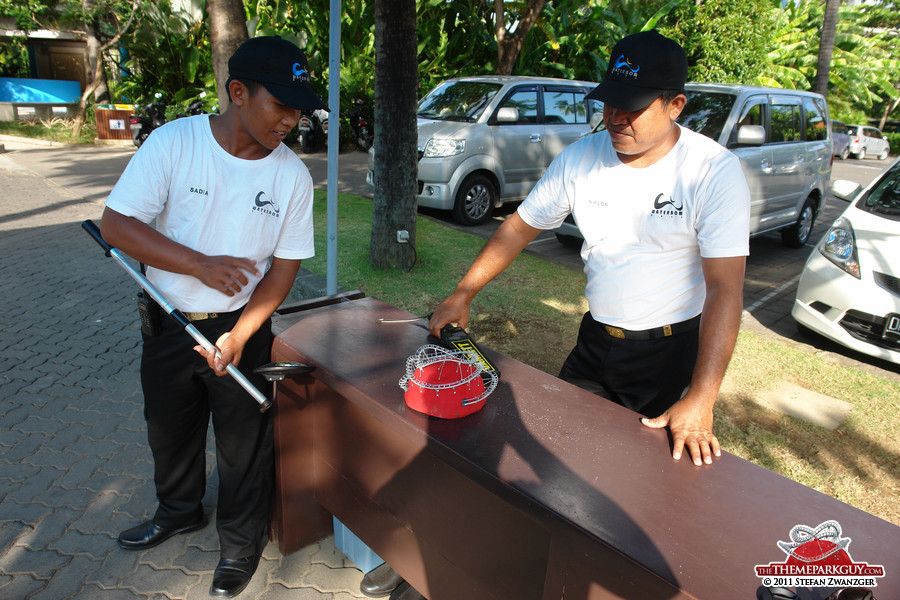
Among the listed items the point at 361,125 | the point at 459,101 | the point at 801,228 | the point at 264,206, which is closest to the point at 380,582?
the point at 264,206

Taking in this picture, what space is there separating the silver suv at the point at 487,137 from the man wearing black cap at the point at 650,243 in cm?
510

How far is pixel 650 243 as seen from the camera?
2031 mm

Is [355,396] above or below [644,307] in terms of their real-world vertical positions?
below

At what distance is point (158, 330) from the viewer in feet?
7.29

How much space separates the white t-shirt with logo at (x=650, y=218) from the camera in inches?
73.4

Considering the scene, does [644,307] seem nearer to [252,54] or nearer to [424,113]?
[252,54]

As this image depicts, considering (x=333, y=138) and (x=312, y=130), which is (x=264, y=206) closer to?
(x=333, y=138)

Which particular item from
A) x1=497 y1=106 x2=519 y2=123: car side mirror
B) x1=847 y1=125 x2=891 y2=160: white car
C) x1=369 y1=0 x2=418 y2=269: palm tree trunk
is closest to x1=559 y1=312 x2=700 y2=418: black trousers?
x1=369 y1=0 x2=418 y2=269: palm tree trunk

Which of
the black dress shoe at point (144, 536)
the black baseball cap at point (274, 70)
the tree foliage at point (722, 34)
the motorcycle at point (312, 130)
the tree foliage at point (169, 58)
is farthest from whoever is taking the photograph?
the tree foliage at point (722, 34)

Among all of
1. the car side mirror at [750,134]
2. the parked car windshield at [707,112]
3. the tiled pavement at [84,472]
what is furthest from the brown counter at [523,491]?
the parked car windshield at [707,112]

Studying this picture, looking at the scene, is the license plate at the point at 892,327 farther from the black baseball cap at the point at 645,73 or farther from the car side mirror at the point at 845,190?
the black baseball cap at the point at 645,73

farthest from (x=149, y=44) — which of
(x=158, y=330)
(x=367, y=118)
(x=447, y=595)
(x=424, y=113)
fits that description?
(x=447, y=595)

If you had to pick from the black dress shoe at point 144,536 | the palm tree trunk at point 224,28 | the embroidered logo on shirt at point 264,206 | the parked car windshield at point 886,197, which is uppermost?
the palm tree trunk at point 224,28

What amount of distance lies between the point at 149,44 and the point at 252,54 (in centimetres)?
1638
